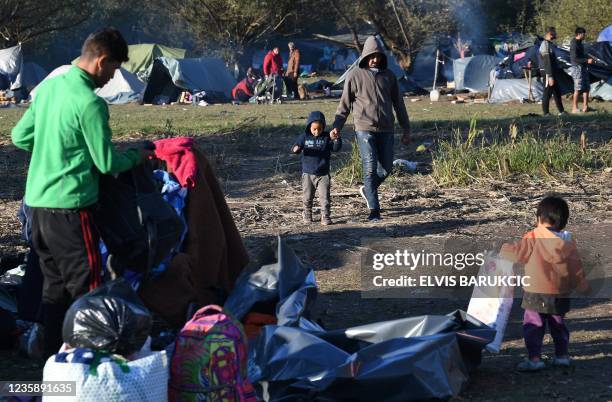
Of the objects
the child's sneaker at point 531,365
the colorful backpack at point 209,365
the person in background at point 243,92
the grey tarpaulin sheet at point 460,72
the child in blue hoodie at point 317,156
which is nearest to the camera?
the colorful backpack at point 209,365

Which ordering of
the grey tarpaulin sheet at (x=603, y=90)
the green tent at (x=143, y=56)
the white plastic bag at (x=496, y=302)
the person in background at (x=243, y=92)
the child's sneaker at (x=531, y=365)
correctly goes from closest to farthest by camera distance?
1. the child's sneaker at (x=531, y=365)
2. the white plastic bag at (x=496, y=302)
3. the grey tarpaulin sheet at (x=603, y=90)
4. the person in background at (x=243, y=92)
5. the green tent at (x=143, y=56)

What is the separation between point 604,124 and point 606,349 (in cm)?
956

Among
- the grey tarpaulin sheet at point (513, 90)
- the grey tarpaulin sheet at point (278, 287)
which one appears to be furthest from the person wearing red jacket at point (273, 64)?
the grey tarpaulin sheet at point (278, 287)

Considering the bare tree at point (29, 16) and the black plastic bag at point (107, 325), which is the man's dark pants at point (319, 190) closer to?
the black plastic bag at point (107, 325)

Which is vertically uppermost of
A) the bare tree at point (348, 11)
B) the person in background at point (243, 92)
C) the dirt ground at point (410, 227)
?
the bare tree at point (348, 11)

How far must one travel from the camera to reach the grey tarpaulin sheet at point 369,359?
459 centimetres

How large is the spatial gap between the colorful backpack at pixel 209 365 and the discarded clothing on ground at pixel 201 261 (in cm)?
137

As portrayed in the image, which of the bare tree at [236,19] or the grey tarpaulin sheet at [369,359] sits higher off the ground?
→ the bare tree at [236,19]

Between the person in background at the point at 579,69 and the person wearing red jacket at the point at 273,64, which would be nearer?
the person in background at the point at 579,69

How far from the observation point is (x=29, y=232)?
16.0 feet

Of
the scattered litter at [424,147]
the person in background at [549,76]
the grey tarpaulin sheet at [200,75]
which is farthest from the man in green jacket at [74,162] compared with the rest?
the grey tarpaulin sheet at [200,75]

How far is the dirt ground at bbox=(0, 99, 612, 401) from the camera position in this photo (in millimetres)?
5188

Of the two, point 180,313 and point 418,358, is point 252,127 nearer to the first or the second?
point 180,313

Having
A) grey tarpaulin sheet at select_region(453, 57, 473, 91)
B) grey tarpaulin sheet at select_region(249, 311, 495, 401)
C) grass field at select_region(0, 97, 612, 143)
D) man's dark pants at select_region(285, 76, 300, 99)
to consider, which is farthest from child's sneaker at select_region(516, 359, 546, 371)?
grey tarpaulin sheet at select_region(453, 57, 473, 91)
